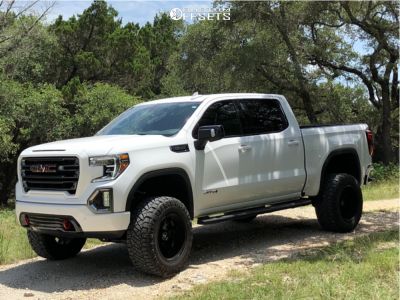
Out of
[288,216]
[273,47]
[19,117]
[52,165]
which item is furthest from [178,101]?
[19,117]

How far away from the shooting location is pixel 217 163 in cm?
664

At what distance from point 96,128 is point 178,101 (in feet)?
64.1

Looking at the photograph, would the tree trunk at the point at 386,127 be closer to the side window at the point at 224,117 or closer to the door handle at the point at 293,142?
the door handle at the point at 293,142

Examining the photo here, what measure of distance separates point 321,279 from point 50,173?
3.03 metres

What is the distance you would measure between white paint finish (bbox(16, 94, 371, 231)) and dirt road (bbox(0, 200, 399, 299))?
2.12 feet

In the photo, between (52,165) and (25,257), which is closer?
(52,165)

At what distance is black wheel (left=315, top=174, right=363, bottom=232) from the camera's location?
8117mm

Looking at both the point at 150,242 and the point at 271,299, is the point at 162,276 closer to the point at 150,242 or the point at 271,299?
the point at 150,242

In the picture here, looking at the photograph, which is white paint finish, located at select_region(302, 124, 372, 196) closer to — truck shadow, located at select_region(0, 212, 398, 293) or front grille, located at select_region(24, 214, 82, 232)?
truck shadow, located at select_region(0, 212, 398, 293)

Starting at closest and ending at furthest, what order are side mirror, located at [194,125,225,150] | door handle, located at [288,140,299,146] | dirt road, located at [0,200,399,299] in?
dirt road, located at [0,200,399,299] < side mirror, located at [194,125,225,150] < door handle, located at [288,140,299,146]

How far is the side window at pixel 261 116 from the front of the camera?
734cm

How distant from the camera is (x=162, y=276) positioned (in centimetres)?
589

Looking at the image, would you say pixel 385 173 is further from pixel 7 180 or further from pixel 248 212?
pixel 7 180

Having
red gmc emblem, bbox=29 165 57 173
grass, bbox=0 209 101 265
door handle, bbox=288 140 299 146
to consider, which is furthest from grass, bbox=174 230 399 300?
grass, bbox=0 209 101 265
